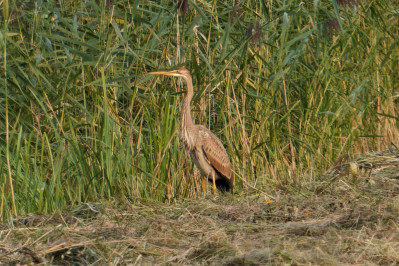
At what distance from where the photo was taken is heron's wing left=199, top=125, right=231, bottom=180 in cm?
566

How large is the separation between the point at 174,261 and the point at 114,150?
224 cm

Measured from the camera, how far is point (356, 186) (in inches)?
173

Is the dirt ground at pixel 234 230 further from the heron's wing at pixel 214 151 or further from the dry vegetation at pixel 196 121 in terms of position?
the heron's wing at pixel 214 151

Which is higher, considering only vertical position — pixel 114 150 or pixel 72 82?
pixel 72 82

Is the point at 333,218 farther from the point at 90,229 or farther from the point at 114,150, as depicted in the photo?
the point at 114,150

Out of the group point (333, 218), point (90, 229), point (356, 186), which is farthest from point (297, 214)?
point (90, 229)

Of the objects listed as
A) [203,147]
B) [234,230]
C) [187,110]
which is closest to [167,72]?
[187,110]

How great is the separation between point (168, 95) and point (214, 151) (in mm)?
774

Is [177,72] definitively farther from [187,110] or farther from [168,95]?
[187,110]

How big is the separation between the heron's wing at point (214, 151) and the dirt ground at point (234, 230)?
3.54 feet

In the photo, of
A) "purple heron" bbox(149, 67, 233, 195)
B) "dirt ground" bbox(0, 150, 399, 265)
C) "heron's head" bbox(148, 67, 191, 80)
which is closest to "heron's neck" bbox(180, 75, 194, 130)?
"purple heron" bbox(149, 67, 233, 195)

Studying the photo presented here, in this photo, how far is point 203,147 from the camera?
5648mm

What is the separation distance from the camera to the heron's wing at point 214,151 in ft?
18.6

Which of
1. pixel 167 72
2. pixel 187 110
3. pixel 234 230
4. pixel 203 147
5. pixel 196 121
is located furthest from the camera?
pixel 196 121
